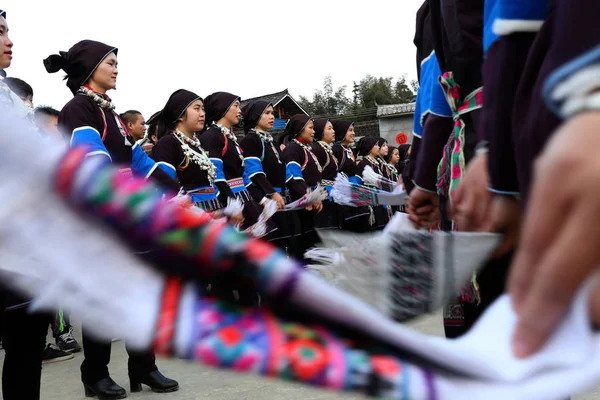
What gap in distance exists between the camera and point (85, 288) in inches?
24.0

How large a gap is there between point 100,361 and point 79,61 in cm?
160

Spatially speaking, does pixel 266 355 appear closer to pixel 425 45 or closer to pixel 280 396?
pixel 425 45

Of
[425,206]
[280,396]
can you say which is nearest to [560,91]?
[425,206]

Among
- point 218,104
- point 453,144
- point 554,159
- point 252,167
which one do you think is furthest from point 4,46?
point 252,167

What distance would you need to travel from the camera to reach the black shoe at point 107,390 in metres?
3.15

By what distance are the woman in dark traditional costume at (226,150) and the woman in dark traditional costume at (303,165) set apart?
1.26 metres

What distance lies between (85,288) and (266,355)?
19cm

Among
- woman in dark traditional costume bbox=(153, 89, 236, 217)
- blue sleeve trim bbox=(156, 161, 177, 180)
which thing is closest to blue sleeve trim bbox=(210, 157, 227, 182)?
woman in dark traditional costume bbox=(153, 89, 236, 217)

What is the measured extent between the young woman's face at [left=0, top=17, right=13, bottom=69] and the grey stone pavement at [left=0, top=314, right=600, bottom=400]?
4.74ft

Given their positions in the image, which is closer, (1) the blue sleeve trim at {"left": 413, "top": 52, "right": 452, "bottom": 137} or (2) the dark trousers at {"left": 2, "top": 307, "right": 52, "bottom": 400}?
(1) the blue sleeve trim at {"left": 413, "top": 52, "right": 452, "bottom": 137}

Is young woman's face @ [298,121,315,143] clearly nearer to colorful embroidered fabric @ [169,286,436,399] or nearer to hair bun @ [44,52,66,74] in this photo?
hair bun @ [44,52,66,74]

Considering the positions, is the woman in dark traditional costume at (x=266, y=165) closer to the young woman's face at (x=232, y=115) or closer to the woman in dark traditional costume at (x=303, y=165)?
the woman in dark traditional costume at (x=303, y=165)

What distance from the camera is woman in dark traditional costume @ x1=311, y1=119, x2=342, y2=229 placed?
770 centimetres

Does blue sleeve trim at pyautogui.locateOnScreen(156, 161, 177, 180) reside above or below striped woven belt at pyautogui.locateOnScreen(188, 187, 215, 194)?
above
